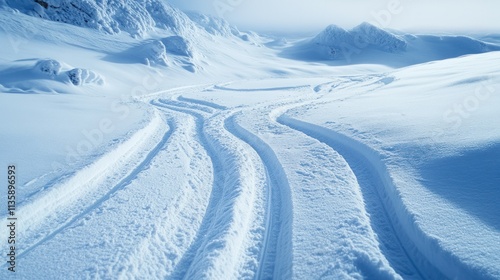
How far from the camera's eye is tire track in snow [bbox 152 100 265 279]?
356 centimetres

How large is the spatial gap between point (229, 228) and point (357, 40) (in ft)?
201

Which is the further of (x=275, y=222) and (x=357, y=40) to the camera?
(x=357, y=40)

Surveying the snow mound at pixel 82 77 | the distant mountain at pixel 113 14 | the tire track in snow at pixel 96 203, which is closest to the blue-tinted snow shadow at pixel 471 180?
the tire track in snow at pixel 96 203

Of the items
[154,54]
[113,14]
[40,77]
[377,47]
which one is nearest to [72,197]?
[40,77]

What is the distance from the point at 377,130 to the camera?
7523 mm

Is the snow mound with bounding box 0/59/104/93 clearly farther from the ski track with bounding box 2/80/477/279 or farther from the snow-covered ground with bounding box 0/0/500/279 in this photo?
the ski track with bounding box 2/80/477/279

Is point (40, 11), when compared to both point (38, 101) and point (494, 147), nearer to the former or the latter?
point (38, 101)

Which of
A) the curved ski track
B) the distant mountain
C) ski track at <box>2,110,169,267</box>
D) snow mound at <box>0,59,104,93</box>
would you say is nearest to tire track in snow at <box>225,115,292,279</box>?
the curved ski track

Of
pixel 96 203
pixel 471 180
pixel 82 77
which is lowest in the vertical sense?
pixel 96 203

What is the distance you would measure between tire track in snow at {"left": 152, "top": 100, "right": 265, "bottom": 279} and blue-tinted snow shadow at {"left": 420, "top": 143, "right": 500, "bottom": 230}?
3004 mm

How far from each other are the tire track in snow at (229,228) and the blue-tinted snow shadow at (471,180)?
300cm

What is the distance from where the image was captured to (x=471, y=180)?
174 inches

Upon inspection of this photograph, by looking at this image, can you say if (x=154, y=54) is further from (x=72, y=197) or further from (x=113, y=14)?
(x=72, y=197)

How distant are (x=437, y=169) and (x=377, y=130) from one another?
2.64 meters
